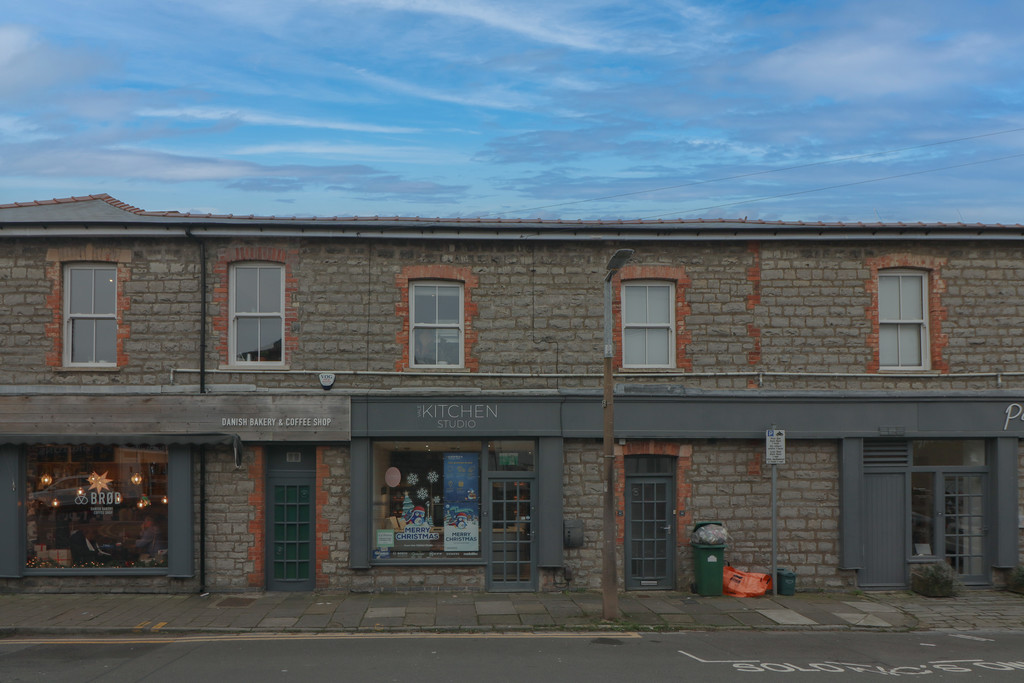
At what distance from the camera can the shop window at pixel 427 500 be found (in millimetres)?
15648

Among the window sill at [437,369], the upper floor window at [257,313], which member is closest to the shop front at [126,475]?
the upper floor window at [257,313]

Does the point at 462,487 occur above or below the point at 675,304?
below

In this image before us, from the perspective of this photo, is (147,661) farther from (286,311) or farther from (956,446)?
(956,446)

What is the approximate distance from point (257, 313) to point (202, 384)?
1608mm

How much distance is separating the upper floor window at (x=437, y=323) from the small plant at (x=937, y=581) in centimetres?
936

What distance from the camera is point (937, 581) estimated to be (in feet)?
50.3

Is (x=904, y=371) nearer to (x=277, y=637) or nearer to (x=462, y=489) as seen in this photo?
(x=462, y=489)

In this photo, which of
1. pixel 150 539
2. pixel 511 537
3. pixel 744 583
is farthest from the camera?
pixel 511 537

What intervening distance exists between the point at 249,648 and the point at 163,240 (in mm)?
7684

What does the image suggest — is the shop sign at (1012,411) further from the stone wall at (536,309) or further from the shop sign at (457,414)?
the shop sign at (457,414)

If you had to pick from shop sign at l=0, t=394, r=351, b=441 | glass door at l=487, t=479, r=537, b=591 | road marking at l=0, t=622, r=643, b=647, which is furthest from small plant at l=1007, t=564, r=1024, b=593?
shop sign at l=0, t=394, r=351, b=441

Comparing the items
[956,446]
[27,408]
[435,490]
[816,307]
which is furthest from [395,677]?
[956,446]

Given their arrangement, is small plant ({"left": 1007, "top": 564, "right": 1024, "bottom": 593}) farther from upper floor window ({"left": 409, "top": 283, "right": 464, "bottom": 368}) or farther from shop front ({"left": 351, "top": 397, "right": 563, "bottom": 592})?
upper floor window ({"left": 409, "top": 283, "right": 464, "bottom": 368})

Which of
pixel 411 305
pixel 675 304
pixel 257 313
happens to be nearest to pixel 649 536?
pixel 675 304
